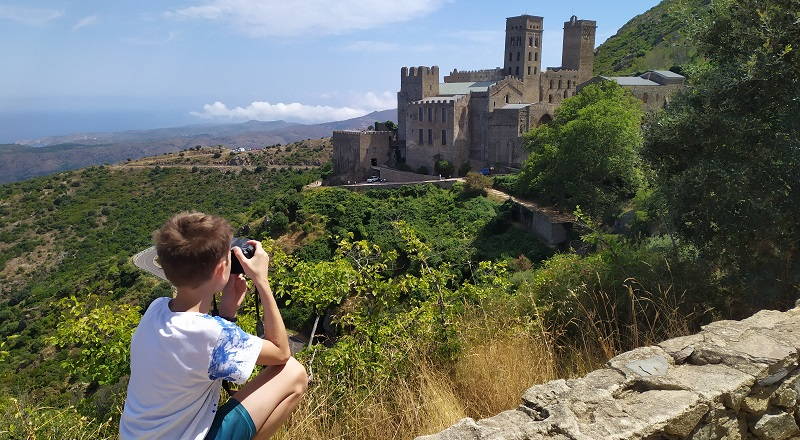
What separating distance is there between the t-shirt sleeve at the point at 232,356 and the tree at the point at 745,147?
6122 mm

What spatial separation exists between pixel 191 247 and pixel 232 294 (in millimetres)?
702

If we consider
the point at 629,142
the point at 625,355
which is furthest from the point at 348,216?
the point at 625,355

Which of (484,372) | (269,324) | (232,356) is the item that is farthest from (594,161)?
(232,356)

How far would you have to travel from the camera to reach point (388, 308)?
20.6ft

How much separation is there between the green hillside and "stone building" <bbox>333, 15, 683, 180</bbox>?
12.8 m

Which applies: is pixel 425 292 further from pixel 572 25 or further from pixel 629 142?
pixel 572 25

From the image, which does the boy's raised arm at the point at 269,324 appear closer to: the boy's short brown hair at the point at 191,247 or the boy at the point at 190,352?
the boy at the point at 190,352

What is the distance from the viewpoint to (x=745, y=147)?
7238 millimetres

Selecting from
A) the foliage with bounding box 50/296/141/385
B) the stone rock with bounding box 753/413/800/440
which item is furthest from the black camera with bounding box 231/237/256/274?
the stone rock with bounding box 753/413/800/440

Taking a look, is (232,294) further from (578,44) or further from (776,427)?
(578,44)

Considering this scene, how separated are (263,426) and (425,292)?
3611 mm

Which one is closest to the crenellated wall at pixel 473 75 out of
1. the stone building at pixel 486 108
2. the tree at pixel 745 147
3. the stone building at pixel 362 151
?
the stone building at pixel 486 108

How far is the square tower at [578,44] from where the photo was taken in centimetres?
5731

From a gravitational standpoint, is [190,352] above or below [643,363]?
above
